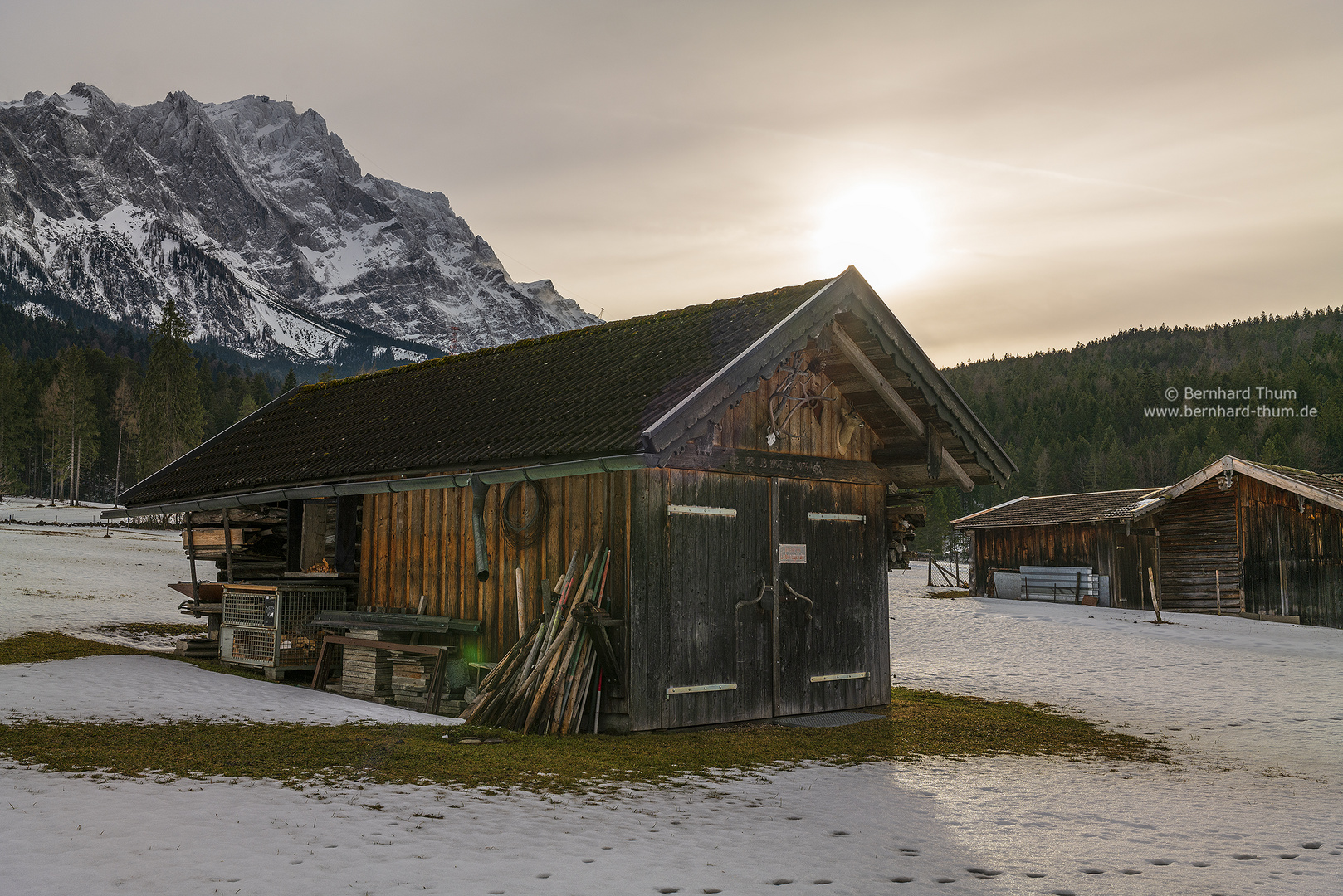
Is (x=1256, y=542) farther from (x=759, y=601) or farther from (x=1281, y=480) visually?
(x=759, y=601)

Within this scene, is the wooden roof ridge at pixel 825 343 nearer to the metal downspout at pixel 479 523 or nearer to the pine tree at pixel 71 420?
the metal downspout at pixel 479 523

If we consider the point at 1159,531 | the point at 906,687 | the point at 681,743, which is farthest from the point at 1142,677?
the point at 1159,531

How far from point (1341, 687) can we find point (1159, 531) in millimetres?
19892

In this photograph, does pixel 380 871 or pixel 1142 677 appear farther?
pixel 1142 677

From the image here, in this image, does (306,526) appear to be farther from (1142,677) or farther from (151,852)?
(1142,677)

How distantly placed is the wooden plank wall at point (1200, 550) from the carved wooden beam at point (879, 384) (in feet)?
77.9

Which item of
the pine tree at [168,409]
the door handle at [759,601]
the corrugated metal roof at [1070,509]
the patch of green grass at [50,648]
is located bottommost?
the patch of green grass at [50,648]

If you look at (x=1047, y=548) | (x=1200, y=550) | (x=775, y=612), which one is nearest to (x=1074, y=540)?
(x=1047, y=548)

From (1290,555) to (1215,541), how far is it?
2.59 m

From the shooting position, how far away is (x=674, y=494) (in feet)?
38.7

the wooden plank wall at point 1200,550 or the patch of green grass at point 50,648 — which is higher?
the wooden plank wall at point 1200,550

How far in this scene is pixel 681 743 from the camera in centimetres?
1084

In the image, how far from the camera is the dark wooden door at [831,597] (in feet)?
43.1

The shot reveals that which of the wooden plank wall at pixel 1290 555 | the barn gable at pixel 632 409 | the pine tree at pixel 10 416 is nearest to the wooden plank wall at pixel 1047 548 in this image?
the wooden plank wall at pixel 1290 555
